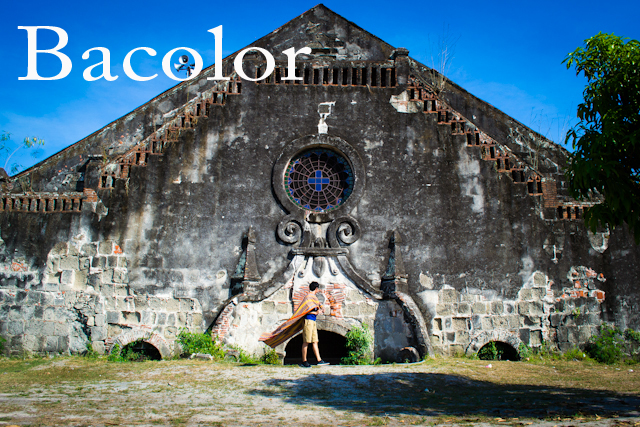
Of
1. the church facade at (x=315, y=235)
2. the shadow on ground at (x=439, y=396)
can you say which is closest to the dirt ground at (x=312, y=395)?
the shadow on ground at (x=439, y=396)

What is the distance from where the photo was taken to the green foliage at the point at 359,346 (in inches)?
437

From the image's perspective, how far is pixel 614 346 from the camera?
38.1 feet

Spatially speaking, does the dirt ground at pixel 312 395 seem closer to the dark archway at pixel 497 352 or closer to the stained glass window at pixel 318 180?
the dark archway at pixel 497 352

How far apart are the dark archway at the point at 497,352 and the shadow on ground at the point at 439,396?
3.44 meters

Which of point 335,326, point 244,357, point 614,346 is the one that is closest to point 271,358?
point 244,357

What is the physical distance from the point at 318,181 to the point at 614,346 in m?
7.81

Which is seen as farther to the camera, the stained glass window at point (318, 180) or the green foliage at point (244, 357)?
the stained glass window at point (318, 180)

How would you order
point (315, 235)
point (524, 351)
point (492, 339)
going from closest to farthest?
point (524, 351), point (492, 339), point (315, 235)

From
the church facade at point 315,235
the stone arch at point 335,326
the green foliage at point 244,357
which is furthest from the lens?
Result: the church facade at point 315,235

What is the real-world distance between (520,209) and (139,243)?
9.11 meters

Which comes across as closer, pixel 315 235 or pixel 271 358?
pixel 271 358

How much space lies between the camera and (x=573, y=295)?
39.2 feet

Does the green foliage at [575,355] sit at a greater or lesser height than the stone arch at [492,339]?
lesser

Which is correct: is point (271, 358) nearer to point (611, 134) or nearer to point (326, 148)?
point (326, 148)
